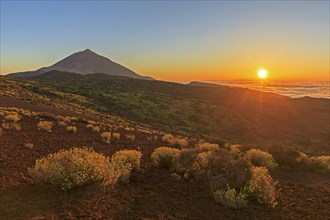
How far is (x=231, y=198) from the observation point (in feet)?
27.7

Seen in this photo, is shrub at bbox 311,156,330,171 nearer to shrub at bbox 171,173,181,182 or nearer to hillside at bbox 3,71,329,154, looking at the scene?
shrub at bbox 171,173,181,182

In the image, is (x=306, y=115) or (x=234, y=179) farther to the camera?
(x=306, y=115)

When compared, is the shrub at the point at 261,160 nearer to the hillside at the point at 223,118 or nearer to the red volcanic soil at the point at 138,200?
the red volcanic soil at the point at 138,200

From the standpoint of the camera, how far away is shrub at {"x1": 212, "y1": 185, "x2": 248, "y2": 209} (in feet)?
27.6

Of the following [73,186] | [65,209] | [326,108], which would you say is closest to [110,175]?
[73,186]

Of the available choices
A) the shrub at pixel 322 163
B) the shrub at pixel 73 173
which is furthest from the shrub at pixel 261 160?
the shrub at pixel 73 173

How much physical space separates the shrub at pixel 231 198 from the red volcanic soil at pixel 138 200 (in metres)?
0.14

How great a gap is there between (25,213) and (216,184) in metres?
4.92

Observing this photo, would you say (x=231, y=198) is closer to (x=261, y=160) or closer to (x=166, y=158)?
(x=166, y=158)

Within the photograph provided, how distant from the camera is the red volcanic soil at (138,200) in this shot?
24.1 feet

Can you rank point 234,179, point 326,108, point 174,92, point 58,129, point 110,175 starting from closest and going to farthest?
point 110,175 → point 234,179 → point 58,129 → point 326,108 → point 174,92

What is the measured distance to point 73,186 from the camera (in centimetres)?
841

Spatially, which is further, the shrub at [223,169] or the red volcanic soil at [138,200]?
the shrub at [223,169]

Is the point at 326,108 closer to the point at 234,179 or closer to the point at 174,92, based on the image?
the point at 174,92
